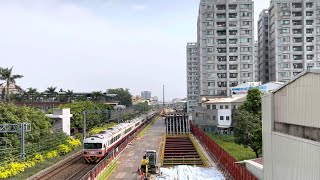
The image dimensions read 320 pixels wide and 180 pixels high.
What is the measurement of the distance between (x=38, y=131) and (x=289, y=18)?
2604 inches

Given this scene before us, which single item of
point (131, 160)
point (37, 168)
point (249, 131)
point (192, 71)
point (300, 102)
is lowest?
point (131, 160)

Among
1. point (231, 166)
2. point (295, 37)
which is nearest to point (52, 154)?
point (231, 166)

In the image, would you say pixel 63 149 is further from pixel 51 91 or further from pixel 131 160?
pixel 51 91

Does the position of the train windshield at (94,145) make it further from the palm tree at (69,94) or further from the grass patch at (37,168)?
the palm tree at (69,94)

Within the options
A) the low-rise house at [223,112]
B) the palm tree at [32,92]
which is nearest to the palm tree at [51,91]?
the palm tree at [32,92]

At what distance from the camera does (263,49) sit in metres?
100

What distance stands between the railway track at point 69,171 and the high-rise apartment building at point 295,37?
61105 mm

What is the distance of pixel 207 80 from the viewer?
91.2 meters

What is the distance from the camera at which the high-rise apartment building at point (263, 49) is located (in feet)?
328

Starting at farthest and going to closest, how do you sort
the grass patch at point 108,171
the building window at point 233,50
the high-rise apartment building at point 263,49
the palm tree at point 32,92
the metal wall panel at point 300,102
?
the palm tree at point 32,92 → the high-rise apartment building at point 263,49 → the building window at point 233,50 → the grass patch at point 108,171 → the metal wall panel at point 300,102

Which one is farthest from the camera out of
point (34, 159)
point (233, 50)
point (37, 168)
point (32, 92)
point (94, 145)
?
point (32, 92)

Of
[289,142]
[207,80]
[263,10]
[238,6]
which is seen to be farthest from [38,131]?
[263,10]

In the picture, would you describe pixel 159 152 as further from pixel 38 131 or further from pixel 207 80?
pixel 207 80

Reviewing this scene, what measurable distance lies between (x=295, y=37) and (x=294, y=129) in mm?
77503
